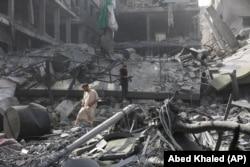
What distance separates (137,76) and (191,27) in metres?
20.2

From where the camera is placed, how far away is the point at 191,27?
116 ft

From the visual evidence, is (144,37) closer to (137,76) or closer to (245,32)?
(245,32)

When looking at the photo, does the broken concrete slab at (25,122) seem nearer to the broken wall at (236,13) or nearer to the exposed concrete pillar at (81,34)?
the broken wall at (236,13)

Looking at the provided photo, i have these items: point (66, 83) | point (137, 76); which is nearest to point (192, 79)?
point (137, 76)

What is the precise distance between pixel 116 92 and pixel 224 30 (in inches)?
419

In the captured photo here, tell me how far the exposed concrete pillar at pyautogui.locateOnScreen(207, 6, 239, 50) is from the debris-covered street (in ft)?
0.19

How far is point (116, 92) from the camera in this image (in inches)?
575

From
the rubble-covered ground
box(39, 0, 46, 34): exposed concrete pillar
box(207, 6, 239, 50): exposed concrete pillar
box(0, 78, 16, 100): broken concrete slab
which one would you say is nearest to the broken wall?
box(207, 6, 239, 50): exposed concrete pillar

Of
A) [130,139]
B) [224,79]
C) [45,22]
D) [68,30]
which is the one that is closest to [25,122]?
[130,139]

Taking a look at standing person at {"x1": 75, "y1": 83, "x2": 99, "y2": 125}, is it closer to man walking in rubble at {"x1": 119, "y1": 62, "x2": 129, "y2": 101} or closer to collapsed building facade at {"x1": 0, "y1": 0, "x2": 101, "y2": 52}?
man walking in rubble at {"x1": 119, "y1": 62, "x2": 129, "y2": 101}

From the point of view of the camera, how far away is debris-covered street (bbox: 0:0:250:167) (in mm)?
6145

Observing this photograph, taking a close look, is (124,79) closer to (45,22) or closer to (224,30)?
(224,30)

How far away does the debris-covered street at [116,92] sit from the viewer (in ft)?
20.2

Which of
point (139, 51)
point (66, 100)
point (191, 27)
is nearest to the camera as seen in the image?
point (66, 100)
